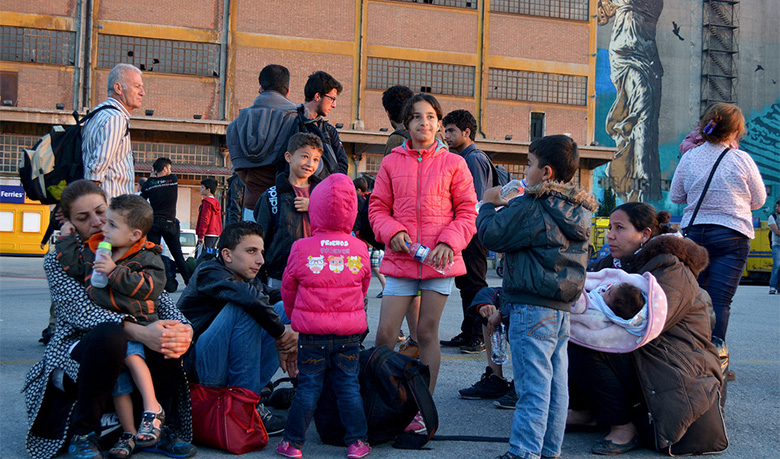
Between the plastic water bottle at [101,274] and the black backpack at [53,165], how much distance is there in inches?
79.3

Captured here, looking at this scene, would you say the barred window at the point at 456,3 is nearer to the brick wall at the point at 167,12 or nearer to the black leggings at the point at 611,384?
the brick wall at the point at 167,12

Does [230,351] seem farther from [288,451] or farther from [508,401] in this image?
[508,401]

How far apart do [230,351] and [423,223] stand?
53.2 inches

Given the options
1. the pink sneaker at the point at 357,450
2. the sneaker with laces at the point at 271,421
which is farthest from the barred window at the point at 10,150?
the pink sneaker at the point at 357,450

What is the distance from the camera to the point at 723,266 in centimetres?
530

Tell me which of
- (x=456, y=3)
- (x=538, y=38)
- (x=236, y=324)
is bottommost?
(x=236, y=324)

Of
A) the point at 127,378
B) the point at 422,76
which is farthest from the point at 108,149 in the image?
the point at 422,76

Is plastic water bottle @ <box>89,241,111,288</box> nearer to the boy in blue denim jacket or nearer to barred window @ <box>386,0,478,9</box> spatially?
the boy in blue denim jacket

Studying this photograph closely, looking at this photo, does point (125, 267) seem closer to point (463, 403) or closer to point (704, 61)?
point (463, 403)

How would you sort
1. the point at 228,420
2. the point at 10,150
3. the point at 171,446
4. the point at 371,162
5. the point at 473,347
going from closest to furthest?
the point at 171,446
the point at 228,420
the point at 473,347
the point at 10,150
the point at 371,162

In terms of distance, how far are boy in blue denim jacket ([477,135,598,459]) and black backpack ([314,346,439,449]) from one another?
55cm

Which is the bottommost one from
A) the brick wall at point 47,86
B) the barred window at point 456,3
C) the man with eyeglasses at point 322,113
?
the man with eyeglasses at point 322,113

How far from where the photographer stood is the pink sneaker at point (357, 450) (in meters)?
3.63

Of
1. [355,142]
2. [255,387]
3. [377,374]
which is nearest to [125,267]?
[255,387]
